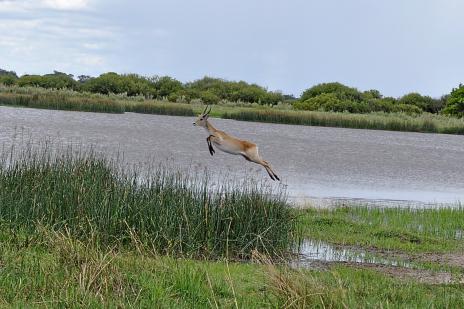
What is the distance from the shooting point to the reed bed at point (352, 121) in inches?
1674

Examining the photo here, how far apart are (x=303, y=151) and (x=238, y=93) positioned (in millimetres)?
33086

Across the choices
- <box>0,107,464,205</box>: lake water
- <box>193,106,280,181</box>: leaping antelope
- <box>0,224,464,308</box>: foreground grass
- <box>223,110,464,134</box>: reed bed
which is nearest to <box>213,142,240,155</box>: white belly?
<box>193,106,280,181</box>: leaping antelope

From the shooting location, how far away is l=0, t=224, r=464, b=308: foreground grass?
5.87 m

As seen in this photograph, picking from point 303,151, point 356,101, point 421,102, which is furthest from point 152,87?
point 303,151

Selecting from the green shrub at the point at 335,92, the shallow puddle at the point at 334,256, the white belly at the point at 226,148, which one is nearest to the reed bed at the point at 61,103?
the green shrub at the point at 335,92

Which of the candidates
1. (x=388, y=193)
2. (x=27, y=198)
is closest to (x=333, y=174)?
(x=388, y=193)

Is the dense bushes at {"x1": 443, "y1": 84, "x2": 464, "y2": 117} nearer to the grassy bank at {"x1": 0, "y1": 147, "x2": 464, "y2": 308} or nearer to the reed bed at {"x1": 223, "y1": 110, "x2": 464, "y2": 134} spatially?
the reed bed at {"x1": 223, "y1": 110, "x2": 464, "y2": 134}

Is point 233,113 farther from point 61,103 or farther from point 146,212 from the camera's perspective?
point 146,212

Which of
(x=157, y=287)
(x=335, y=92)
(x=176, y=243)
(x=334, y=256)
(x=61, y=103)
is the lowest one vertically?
(x=334, y=256)

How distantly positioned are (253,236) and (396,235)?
2.76m

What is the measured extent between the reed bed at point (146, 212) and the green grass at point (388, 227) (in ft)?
3.96

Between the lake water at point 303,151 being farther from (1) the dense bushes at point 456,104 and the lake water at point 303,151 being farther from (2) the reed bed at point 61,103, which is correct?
(1) the dense bushes at point 456,104

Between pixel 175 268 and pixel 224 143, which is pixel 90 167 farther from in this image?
pixel 175 268

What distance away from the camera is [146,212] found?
9258mm
